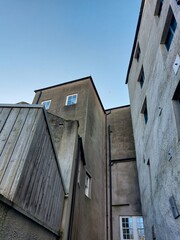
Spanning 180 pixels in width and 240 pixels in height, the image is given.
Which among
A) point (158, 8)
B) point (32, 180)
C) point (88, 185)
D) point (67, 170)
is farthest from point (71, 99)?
point (32, 180)

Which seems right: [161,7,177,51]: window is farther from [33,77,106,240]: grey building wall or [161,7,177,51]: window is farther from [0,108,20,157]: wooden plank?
[33,77,106,240]: grey building wall

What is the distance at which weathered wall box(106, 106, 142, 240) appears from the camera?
31.6ft

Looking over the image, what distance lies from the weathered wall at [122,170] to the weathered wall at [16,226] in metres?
7.61

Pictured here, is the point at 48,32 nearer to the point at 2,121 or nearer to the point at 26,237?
the point at 2,121

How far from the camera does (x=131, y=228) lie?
8.99m

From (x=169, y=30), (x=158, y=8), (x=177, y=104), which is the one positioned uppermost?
(x=158, y=8)

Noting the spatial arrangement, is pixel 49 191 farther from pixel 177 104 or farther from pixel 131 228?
pixel 131 228

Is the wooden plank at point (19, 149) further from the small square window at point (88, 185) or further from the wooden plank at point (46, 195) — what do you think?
the small square window at point (88, 185)

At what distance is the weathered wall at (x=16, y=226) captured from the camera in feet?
6.93

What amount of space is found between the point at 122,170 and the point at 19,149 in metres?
9.59

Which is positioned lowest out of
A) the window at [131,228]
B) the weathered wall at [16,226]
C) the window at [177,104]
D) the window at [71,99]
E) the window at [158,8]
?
the weathered wall at [16,226]

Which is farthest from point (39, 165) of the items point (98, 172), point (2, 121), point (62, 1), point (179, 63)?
point (62, 1)

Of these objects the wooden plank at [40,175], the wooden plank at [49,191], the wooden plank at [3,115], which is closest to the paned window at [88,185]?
the wooden plank at [49,191]

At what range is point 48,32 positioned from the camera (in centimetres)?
971
